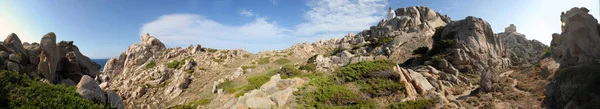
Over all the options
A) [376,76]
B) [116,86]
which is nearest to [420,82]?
[376,76]

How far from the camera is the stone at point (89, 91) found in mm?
11773

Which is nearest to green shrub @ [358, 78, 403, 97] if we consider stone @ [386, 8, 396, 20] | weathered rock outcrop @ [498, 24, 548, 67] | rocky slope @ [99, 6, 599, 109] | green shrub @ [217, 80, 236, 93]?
rocky slope @ [99, 6, 599, 109]

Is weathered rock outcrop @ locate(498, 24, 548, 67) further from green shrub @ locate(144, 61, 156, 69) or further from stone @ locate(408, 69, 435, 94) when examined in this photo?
green shrub @ locate(144, 61, 156, 69)

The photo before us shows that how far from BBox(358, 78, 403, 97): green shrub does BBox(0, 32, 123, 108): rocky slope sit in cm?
1592

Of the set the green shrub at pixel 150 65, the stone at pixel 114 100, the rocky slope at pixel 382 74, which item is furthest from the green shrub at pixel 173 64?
the stone at pixel 114 100

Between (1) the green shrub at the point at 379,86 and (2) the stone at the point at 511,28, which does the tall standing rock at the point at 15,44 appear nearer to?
(1) the green shrub at the point at 379,86

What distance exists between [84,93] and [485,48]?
139 ft

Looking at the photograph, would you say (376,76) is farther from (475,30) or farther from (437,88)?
(475,30)

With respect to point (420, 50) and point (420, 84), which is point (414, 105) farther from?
point (420, 50)

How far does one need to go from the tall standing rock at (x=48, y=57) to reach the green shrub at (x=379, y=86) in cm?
2340

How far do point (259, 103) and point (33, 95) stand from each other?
32.8 ft

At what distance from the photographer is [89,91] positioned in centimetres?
1203

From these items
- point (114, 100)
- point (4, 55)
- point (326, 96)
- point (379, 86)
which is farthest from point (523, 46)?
point (4, 55)

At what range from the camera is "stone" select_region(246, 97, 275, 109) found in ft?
50.6
